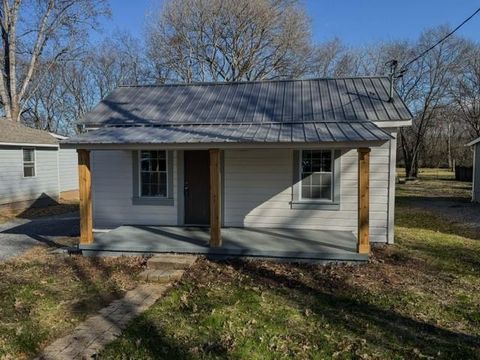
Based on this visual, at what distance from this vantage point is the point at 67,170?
1922 centimetres

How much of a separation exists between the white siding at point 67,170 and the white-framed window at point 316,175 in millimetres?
13581

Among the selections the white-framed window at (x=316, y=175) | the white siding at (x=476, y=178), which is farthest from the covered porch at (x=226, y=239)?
the white siding at (x=476, y=178)

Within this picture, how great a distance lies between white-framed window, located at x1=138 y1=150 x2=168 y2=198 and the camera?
9328 millimetres

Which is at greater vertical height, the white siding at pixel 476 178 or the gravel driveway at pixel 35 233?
the white siding at pixel 476 178

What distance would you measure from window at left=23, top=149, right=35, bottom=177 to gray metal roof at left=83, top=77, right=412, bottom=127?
23.6 ft

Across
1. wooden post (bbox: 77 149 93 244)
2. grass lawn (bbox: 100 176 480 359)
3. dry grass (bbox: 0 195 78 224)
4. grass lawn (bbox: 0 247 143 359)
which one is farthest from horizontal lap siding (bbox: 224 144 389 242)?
dry grass (bbox: 0 195 78 224)

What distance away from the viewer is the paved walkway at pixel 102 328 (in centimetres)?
390

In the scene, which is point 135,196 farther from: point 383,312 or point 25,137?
point 25,137

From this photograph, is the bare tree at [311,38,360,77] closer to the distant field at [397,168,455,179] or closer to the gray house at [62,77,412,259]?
the distant field at [397,168,455,179]

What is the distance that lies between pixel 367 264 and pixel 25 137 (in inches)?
566

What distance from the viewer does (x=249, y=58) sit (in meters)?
27.3

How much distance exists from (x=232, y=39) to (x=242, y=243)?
22.4m

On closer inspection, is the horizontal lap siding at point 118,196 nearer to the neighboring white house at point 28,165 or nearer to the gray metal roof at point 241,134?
the gray metal roof at point 241,134

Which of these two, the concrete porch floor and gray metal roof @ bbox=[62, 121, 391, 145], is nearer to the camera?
gray metal roof @ bbox=[62, 121, 391, 145]
